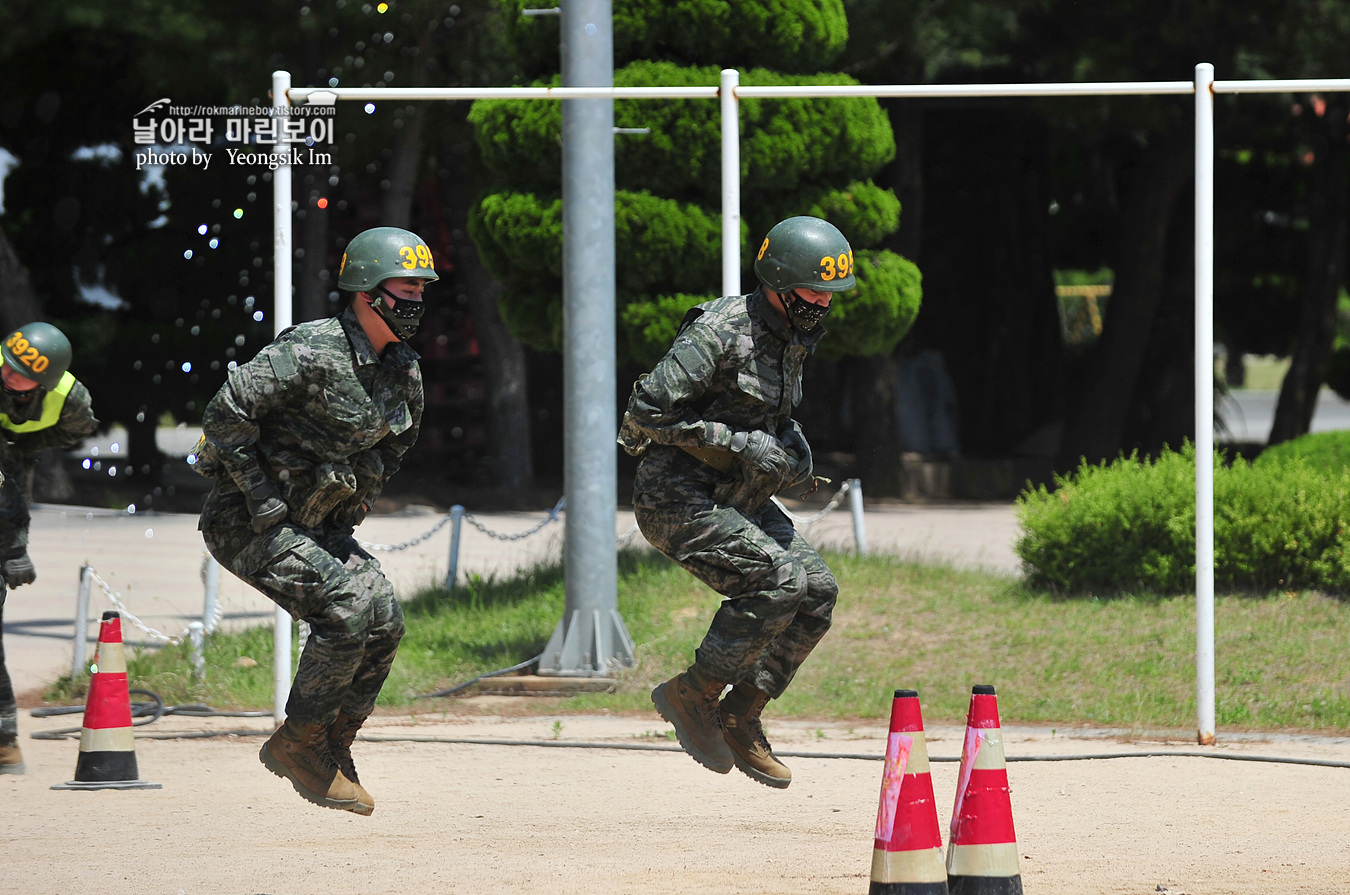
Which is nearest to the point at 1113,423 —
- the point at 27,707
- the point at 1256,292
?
the point at 1256,292

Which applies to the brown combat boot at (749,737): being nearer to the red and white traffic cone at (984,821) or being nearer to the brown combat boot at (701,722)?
the brown combat boot at (701,722)

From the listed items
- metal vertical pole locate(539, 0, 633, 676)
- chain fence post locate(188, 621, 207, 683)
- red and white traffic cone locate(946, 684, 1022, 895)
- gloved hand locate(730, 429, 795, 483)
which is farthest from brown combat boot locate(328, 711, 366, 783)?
chain fence post locate(188, 621, 207, 683)

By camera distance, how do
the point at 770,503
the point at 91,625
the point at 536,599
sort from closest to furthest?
the point at 770,503 → the point at 536,599 → the point at 91,625

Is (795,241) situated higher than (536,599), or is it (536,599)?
(795,241)

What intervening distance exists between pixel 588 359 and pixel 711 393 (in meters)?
Result: 3.41

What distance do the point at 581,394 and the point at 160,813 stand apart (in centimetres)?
356

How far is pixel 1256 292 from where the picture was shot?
2506cm

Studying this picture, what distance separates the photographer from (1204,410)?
7531 mm

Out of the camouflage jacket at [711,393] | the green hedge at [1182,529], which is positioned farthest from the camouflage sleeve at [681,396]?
the green hedge at [1182,529]

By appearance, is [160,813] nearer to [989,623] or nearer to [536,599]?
[536,599]

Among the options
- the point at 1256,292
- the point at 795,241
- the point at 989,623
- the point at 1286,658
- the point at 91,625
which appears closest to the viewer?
the point at 795,241

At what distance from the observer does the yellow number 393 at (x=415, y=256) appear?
5.38m

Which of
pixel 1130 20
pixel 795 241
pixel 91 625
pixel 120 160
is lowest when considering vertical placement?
pixel 91 625

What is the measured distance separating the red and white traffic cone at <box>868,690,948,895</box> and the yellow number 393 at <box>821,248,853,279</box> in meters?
1.69
